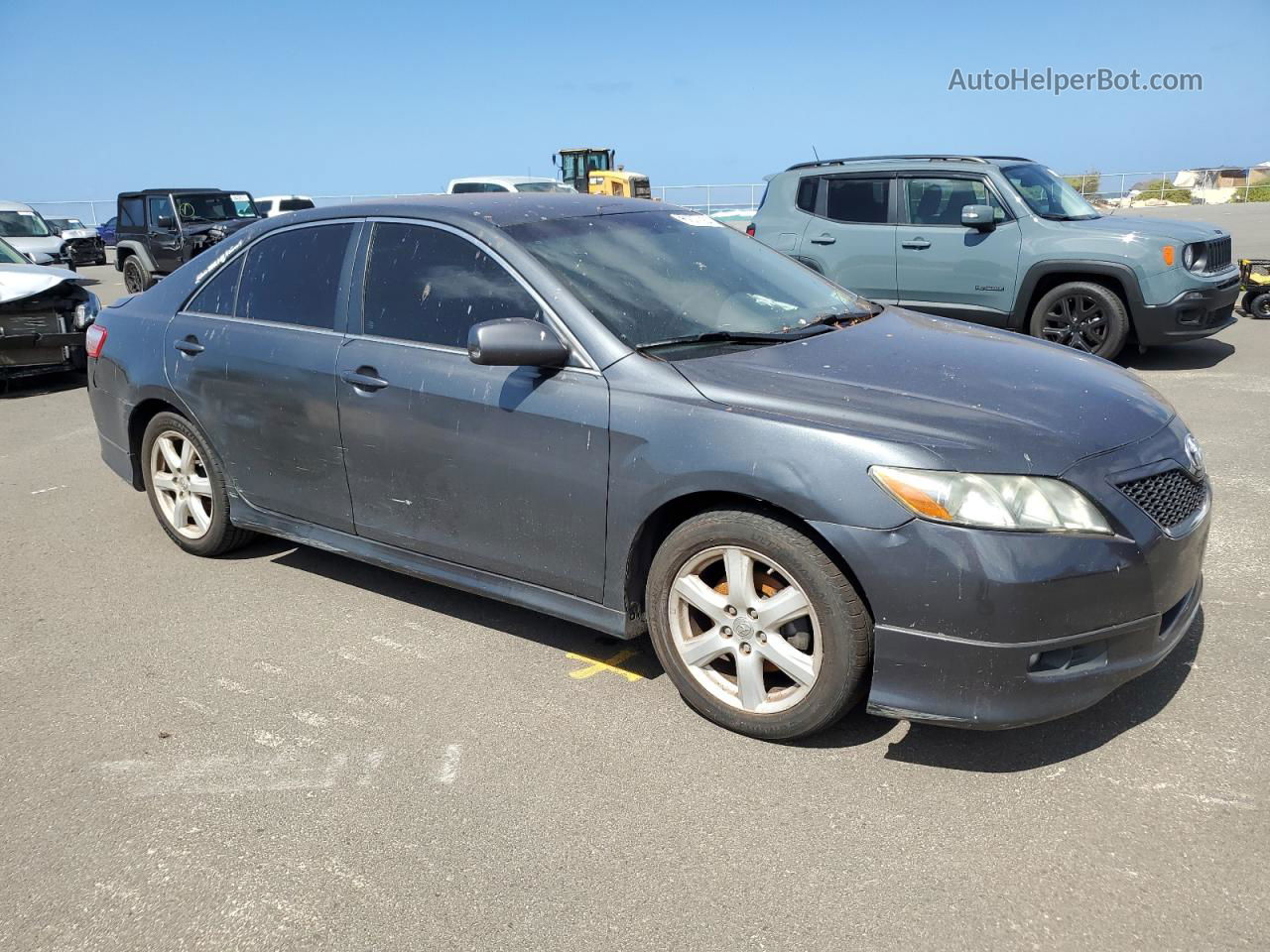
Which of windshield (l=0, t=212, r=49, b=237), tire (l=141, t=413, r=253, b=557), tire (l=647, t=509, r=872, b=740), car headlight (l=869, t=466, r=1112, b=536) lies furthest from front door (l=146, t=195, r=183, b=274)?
car headlight (l=869, t=466, r=1112, b=536)

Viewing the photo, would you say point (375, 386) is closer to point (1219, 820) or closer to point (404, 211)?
point (404, 211)

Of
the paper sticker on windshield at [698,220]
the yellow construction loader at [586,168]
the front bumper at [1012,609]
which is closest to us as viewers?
the front bumper at [1012,609]

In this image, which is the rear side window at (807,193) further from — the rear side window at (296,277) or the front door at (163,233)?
the front door at (163,233)

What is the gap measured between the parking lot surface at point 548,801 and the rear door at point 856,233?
596 cm

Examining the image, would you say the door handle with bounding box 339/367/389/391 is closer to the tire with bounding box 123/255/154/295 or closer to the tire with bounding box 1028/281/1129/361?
the tire with bounding box 1028/281/1129/361

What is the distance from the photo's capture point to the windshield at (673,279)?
376 centimetres

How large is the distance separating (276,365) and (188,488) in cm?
109

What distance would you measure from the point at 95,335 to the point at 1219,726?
5.42 meters

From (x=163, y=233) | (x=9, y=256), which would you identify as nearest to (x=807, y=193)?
(x=9, y=256)

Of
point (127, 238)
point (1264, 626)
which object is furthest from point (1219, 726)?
point (127, 238)

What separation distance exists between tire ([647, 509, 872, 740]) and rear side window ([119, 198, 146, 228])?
2010 cm

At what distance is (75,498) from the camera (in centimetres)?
648

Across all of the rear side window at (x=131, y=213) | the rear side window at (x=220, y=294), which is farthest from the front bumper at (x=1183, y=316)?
the rear side window at (x=131, y=213)

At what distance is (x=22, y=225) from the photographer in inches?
961
